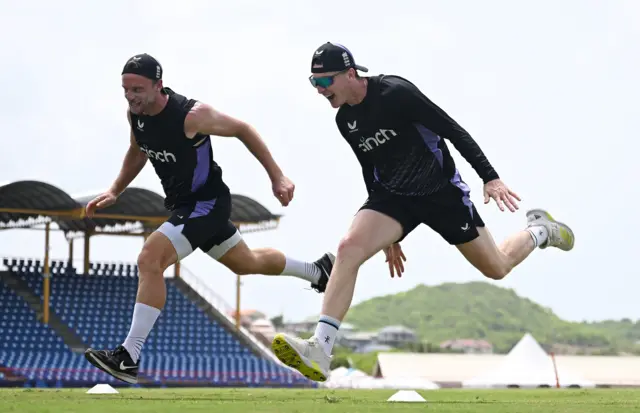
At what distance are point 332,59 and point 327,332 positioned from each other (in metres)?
2.13

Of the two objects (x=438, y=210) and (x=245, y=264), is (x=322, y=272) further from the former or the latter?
(x=438, y=210)

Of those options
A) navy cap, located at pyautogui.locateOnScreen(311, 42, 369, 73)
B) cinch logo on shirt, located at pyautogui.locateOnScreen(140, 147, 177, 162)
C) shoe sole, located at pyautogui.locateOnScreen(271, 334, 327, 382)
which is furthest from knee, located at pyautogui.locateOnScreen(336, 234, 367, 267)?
cinch logo on shirt, located at pyautogui.locateOnScreen(140, 147, 177, 162)

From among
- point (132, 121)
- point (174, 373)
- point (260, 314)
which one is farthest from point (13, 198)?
point (260, 314)

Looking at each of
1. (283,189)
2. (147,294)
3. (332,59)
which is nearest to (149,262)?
(147,294)

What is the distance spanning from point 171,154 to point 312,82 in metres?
1.48

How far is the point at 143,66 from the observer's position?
336 inches

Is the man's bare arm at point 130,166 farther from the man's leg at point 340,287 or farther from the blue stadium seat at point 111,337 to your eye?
the blue stadium seat at point 111,337

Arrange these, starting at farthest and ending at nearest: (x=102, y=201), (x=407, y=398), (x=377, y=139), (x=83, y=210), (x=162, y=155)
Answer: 1. (x=83, y=210)
2. (x=407, y=398)
3. (x=102, y=201)
4. (x=162, y=155)
5. (x=377, y=139)

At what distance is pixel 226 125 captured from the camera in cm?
Result: 890

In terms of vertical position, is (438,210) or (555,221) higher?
(555,221)

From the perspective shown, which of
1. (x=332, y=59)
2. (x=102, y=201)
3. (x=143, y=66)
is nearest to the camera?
(x=332, y=59)

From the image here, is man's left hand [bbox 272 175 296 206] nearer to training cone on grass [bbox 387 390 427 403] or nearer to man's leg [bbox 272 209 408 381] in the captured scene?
man's leg [bbox 272 209 408 381]

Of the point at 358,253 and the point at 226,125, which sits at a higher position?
the point at 226,125

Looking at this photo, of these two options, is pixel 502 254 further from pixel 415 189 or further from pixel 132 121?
pixel 132 121
